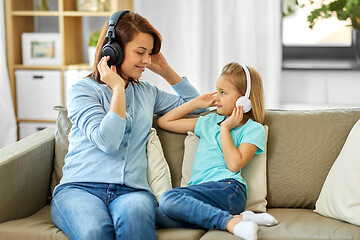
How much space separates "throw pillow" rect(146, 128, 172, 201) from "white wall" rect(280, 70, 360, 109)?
1563mm

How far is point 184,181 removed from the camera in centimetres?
212

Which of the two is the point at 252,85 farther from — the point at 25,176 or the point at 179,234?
the point at 25,176

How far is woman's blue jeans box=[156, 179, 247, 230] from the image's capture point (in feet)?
5.99

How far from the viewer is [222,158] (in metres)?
2.03

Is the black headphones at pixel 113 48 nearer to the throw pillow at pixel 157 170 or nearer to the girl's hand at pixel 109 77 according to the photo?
the girl's hand at pixel 109 77

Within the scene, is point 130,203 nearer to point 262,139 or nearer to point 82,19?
point 262,139

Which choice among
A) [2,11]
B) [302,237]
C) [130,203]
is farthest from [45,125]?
[302,237]

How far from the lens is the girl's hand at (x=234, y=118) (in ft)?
6.68

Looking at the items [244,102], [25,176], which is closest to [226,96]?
[244,102]

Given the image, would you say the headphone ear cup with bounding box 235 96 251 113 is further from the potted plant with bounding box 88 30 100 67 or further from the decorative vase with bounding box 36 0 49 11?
the decorative vase with bounding box 36 0 49 11

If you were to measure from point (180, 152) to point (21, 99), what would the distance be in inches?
71.1

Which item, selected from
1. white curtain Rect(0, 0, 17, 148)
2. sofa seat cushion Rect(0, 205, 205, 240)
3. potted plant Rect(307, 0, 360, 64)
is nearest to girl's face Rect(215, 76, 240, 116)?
sofa seat cushion Rect(0, 205, 205, 240)

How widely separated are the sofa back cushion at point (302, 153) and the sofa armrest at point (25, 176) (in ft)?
2.85

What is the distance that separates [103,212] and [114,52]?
0.56 m
